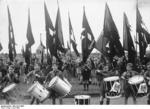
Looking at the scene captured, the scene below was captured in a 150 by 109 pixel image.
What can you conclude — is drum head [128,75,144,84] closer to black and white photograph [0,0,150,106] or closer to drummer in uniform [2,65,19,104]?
black and white photograph [0,0,150,106]

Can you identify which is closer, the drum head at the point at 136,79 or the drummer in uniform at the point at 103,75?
the drum head at the point at 136,79

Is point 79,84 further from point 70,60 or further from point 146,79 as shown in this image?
point 146,79

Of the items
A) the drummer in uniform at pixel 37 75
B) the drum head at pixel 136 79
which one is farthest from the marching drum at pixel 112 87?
the drummer in uniform at pixel 37 75

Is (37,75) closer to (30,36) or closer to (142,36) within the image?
(30,36)

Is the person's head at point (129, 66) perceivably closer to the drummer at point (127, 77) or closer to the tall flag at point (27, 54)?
the drummer at point (127, 77)

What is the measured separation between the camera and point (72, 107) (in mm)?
6883

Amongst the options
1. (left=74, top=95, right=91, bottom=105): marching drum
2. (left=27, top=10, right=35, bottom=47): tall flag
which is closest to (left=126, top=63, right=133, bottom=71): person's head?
(left=74, top=95, right=91, bottom=105): marching drum

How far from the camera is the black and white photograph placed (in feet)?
22.0

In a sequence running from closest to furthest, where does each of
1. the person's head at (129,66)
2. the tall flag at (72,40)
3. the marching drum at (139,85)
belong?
the marching drum at (139,85) < the person's head at (129,66) < the tall flag at (72,40)

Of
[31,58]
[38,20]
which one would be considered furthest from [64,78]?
[38,20]

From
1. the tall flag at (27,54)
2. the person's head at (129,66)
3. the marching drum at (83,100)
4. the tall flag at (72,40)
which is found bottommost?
the marching drum at (83,100)

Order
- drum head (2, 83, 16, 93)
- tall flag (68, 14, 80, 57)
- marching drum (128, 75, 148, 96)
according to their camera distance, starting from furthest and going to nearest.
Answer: drum head (2, 83, 16, 93) < tall flag (68, 14, 80, 57) < marching drum (128, 75, 148, 96)

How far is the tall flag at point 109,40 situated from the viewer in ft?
22.3

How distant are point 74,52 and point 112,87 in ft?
3.21
